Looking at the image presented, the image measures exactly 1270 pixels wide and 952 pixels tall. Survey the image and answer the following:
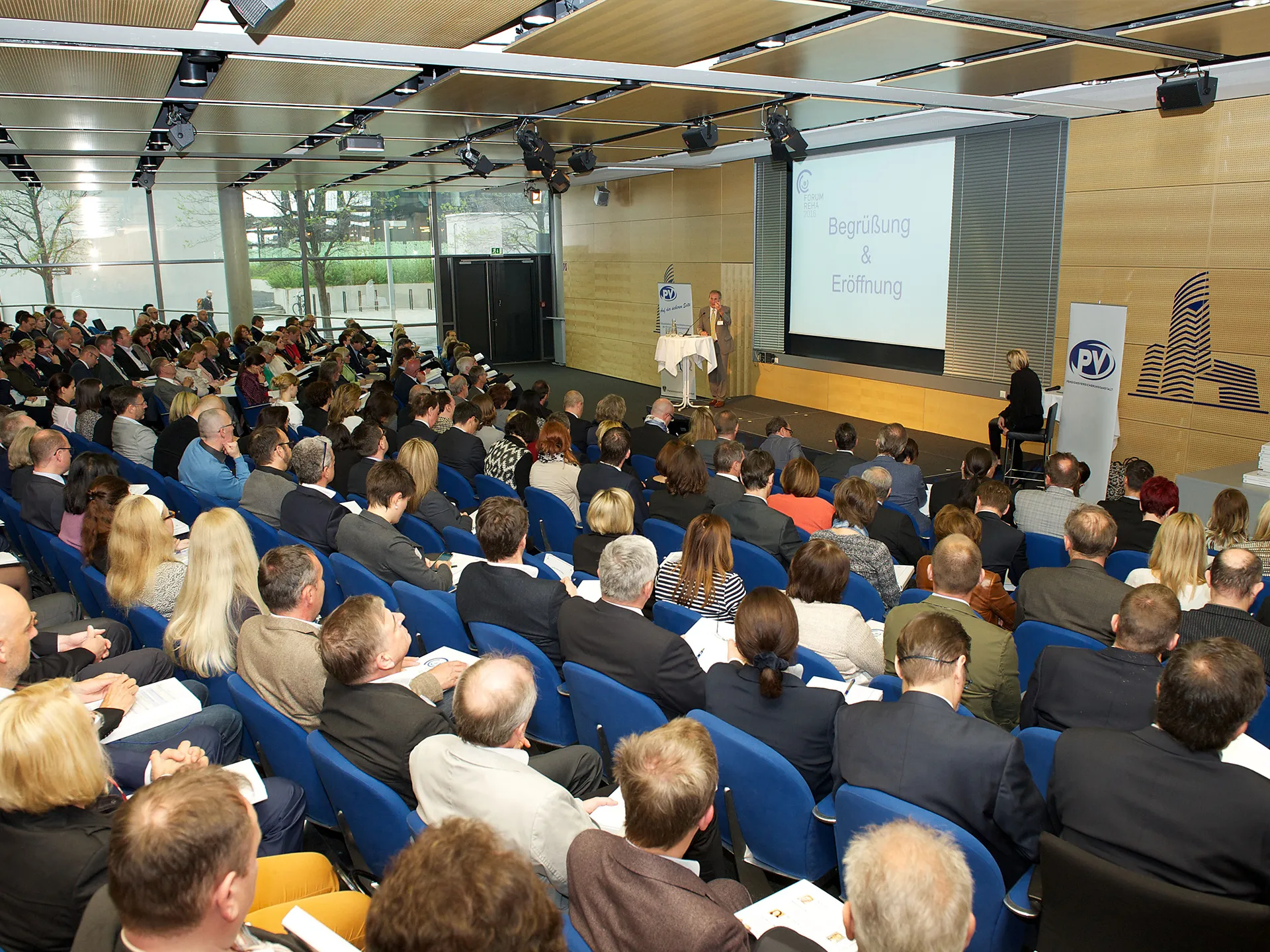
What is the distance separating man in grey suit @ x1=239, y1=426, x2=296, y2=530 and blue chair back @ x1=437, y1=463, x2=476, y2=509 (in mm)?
1163

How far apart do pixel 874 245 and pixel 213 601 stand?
9.91 m

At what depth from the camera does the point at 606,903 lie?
1.84 meters

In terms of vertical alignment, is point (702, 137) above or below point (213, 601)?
above

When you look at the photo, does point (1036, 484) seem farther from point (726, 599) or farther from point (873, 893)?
point (873, 893)

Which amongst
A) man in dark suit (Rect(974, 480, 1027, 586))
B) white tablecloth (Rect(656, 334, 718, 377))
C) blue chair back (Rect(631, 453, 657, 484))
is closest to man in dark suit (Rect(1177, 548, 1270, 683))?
man in dark suit (Rect(974, 480, 1027, 586))

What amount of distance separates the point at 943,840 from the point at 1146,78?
7699 millimetres

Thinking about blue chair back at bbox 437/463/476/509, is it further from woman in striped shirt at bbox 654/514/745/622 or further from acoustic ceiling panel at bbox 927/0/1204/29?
acoustic ceiling panel at bbox 927/0/1204/29

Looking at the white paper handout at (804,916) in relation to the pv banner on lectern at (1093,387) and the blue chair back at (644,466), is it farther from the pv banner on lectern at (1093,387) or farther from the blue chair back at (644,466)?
the pv banner on lectern at (1093,387)

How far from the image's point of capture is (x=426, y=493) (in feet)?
18.0

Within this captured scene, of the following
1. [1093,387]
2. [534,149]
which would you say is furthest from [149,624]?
[1093,387]

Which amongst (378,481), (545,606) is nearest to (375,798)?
(545,606)

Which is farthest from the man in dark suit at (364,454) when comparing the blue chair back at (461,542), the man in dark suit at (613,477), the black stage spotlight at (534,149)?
the black stage spotlight at (534,149)

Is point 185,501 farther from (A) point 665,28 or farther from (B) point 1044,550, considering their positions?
(B) point 1044,550

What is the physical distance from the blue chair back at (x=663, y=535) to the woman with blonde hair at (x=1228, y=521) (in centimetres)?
270
